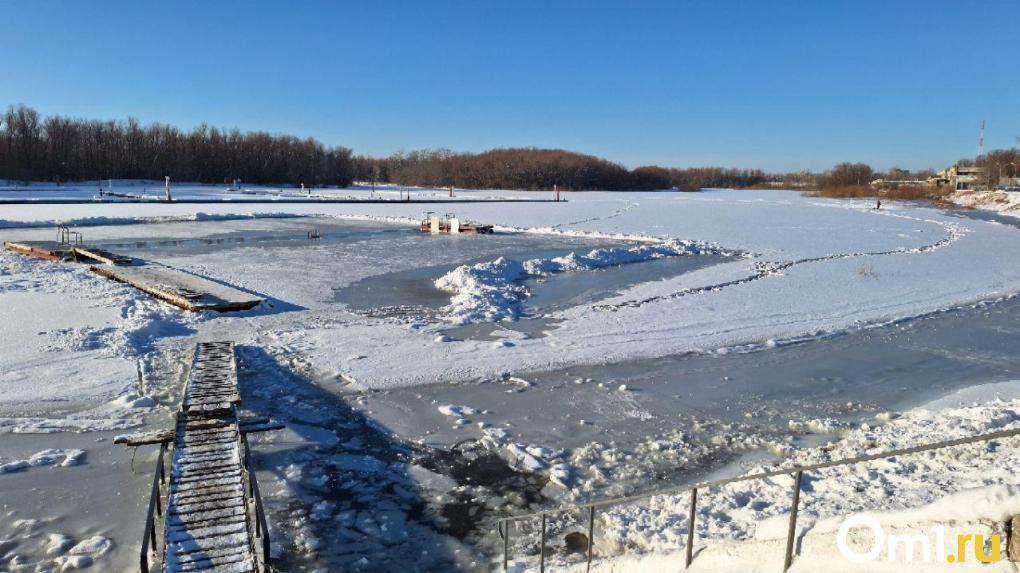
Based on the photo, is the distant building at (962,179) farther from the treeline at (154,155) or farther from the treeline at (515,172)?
the treeline at (154,155)

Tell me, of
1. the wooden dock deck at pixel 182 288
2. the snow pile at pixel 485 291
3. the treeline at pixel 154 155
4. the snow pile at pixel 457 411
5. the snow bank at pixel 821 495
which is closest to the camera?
the snow bank at pixel 821 495

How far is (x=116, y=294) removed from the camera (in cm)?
1405

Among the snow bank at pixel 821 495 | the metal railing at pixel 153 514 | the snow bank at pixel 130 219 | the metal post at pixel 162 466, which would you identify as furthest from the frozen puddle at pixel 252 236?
the snow bank at pixel 821 495

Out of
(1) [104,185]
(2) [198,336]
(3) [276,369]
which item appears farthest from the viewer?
(1) [104,185]

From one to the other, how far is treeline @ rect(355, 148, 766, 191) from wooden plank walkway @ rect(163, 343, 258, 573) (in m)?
105

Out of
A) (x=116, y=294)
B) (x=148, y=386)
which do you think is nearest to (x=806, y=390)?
(x=148, y=386)

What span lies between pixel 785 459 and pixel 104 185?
7841 cm

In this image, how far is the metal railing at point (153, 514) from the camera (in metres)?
4.27

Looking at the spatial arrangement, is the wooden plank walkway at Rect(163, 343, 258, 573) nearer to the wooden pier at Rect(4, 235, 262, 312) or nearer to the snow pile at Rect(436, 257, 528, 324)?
the wooden pier at Rect(4, 235, 262, 312)

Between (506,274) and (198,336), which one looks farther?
(506,274)

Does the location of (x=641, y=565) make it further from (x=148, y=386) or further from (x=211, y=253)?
(x=211, y=253)

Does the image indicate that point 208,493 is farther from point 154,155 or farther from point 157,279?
point 154,155

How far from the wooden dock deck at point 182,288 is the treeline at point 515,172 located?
94.7 m

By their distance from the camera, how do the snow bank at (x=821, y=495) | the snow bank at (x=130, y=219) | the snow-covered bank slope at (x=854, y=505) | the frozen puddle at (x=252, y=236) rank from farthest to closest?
1. the snow bank at (x=130, y=219)
2. the frozen puddle at (x=252, y=236)
3. the snow bank at (x=821, y=495)
4. the snow-covered bank slope at (x=854, y=505)
